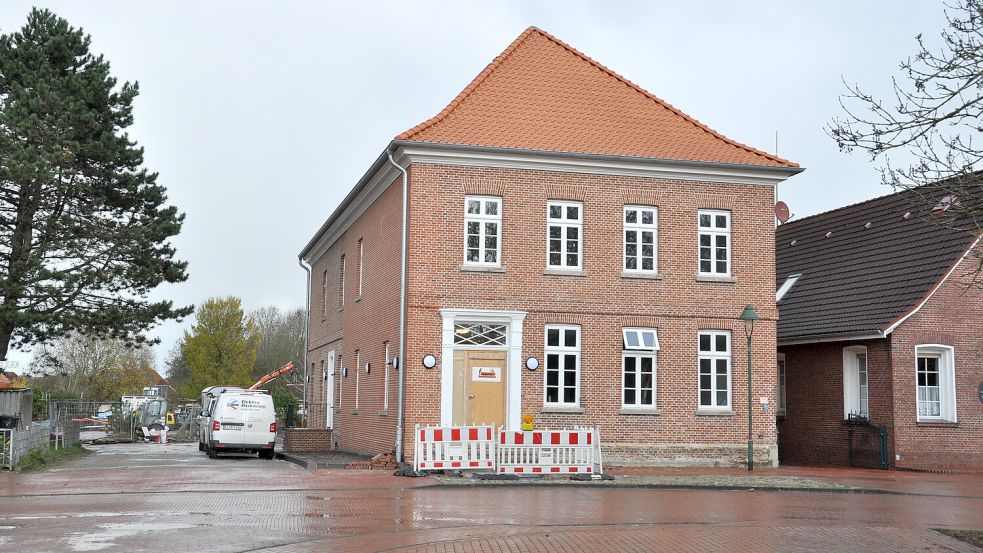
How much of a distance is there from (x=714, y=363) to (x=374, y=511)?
41.1 ft

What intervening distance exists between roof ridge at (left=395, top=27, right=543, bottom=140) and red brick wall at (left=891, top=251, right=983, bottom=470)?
1178 cm

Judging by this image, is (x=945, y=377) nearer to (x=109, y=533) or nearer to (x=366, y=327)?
(x=366, y=327)

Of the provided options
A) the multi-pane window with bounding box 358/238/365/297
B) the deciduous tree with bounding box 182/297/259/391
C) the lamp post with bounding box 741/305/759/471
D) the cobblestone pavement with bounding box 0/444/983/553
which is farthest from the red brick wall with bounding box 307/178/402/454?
the deciduous tree with bounding box 182/297/259/391

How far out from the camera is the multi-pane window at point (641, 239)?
24.9 m

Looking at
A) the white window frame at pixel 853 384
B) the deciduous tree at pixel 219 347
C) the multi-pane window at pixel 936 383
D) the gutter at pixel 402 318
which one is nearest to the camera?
the gutter at pixel 402 318

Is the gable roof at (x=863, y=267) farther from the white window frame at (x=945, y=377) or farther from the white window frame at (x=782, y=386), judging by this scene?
the white window frame at (x=945, y=377)

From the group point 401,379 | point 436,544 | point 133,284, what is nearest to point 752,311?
point 401,379

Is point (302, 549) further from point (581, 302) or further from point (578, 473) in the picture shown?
point (581, 302)

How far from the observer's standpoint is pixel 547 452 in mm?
20781

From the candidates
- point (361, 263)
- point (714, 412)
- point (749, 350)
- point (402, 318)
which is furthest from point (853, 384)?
point (361, 263)

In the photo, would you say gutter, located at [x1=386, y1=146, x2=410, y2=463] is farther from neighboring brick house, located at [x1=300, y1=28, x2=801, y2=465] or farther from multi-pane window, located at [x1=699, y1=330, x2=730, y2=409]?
multi-pane window, located at [x1=699, y1=330, x2=730, y2=409]

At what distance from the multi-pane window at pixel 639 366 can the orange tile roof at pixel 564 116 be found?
4297 millimetres

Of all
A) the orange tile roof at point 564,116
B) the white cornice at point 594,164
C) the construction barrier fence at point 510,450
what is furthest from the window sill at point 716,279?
the construction barrier fence at point 510,450

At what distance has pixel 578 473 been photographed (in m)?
20.7
